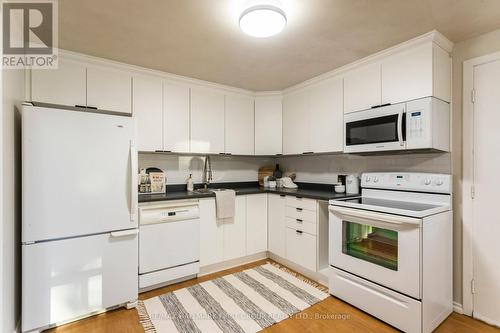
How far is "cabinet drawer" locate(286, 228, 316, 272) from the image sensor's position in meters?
2.60

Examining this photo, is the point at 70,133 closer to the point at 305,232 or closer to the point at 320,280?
the point at 305,232

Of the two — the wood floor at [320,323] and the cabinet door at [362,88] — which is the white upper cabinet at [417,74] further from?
the wood floor at [320,323]

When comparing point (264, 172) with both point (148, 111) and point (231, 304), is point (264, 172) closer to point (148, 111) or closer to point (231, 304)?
point (148, 111)

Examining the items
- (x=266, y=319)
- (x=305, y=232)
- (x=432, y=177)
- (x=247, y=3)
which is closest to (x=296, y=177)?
(x=305, y=232)

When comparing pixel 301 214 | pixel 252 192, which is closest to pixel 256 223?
pixel 252 192

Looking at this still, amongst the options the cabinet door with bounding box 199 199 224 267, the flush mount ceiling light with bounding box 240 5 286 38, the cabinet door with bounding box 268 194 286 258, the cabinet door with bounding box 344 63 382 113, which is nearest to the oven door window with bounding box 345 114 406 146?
the cabinet door with bounding box 344 63 382 113

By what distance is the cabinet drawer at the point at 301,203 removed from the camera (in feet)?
8.50

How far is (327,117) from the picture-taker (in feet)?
9.32

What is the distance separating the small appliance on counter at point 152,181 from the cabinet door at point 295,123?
1.69m

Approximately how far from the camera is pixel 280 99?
11.6 ft

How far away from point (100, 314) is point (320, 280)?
206cm

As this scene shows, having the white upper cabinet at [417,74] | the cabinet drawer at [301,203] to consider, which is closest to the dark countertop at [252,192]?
the cabinet drawer at [301,203]

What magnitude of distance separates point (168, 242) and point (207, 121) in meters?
1.55

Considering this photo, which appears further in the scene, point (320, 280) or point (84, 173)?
point (320, 280)
